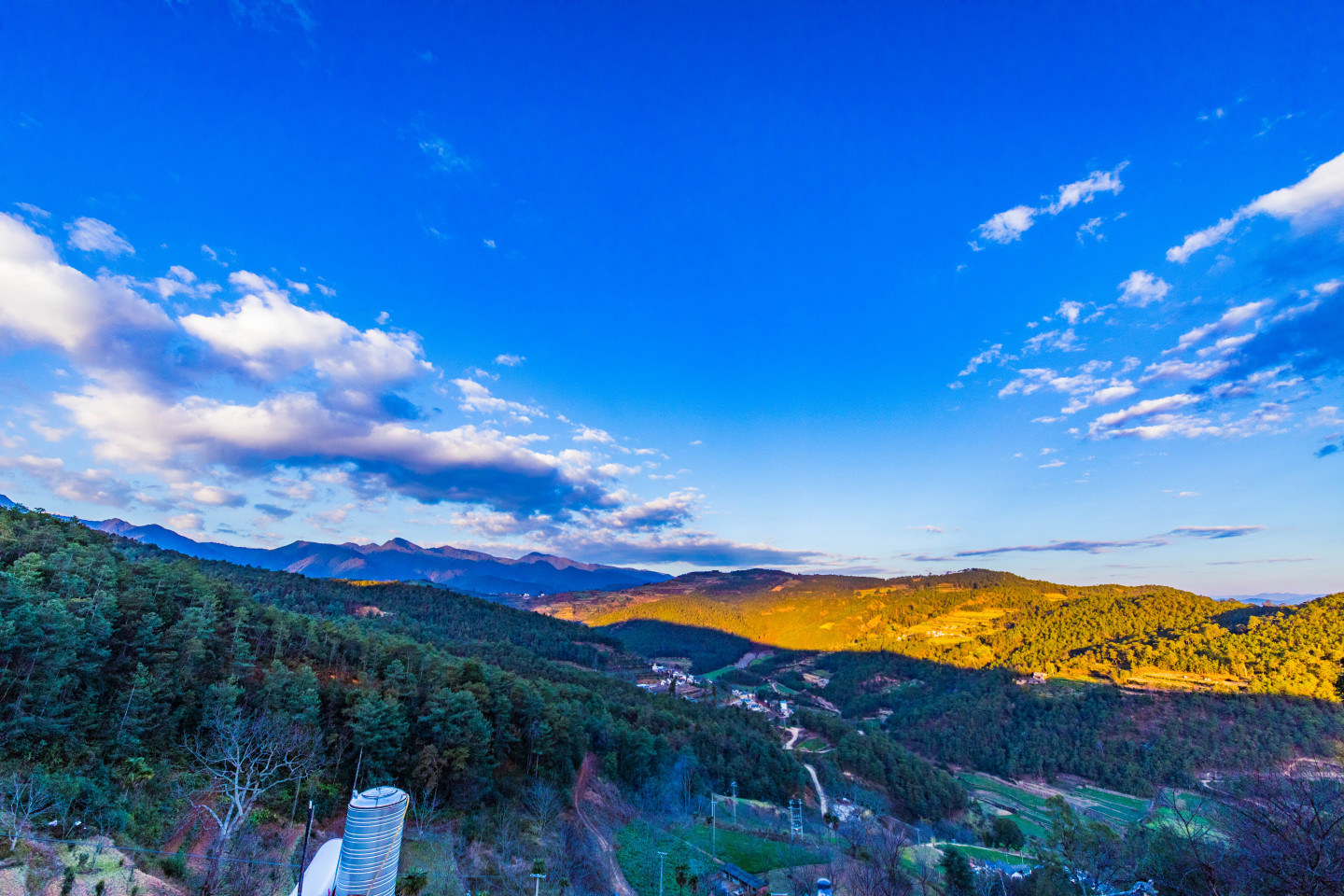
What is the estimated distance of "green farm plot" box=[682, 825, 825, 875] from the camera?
32.4 m

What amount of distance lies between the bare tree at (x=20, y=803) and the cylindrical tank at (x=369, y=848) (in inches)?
604

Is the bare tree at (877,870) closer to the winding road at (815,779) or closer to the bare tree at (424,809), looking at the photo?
the winding road at (815,779)

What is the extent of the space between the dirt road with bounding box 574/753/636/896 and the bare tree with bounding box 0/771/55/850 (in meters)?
22.4

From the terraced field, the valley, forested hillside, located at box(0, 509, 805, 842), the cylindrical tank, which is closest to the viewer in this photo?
the cylindrical tank

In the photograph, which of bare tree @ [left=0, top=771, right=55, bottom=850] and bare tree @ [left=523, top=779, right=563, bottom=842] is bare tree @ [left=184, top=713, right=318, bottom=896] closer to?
bare tree @ [left=0, top=771, right=55, bottom=850]

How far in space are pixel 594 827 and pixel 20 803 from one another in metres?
27.3

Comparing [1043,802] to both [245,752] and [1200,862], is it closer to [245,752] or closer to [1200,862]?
[1200,862]

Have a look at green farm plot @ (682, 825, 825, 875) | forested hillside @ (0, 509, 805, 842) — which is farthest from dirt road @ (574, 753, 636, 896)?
green farm plot @ (682, 825, 825, 875)

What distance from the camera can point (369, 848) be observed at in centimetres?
Answer: 642

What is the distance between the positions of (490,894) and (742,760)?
33.4m

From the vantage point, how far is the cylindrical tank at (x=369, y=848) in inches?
249

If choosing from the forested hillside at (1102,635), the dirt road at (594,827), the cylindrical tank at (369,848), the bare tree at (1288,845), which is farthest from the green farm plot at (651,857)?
the forested hillside at (1102,635)

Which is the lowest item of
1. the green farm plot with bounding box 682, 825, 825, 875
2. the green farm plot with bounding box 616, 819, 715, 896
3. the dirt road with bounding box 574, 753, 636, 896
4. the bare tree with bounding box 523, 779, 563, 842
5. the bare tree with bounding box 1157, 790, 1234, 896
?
the green farm plot with bounding box 682, 825, 825, 875

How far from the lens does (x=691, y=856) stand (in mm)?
31703
